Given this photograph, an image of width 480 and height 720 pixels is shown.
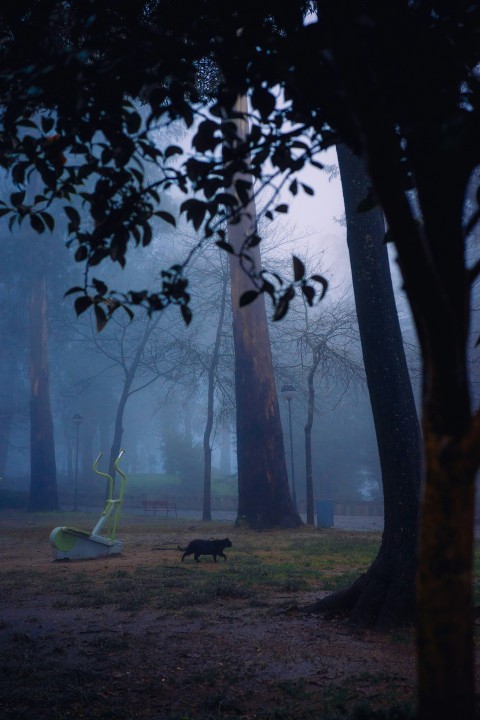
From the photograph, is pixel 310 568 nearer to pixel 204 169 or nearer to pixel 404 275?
pixel 204 169

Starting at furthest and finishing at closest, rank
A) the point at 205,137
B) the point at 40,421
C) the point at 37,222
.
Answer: the point at 40,421, the point at 37,222, the point at 205,137

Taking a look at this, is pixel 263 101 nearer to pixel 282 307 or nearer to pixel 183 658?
pixel 282 307

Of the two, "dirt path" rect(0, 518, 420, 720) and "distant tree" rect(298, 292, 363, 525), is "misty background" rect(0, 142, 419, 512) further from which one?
"dirt path" rect(0, 518, 420, 720)

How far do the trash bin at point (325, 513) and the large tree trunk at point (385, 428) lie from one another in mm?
13231

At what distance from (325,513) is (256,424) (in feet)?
12.7

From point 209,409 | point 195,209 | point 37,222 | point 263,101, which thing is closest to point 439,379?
point 263,101

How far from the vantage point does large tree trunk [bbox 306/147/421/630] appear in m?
5.85

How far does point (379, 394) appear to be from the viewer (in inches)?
246

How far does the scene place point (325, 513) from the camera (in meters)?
19.4

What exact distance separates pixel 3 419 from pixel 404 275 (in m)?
44.0

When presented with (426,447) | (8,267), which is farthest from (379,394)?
(8,267)

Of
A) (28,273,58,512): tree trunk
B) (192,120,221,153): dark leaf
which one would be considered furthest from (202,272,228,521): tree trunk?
(192,120,221,153): dark leaf

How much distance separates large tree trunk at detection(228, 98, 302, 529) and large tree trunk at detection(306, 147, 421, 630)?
11.5 m

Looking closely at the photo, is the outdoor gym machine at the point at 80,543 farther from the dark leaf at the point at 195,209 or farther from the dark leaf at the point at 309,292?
the dark leaf at the point at 309,292
